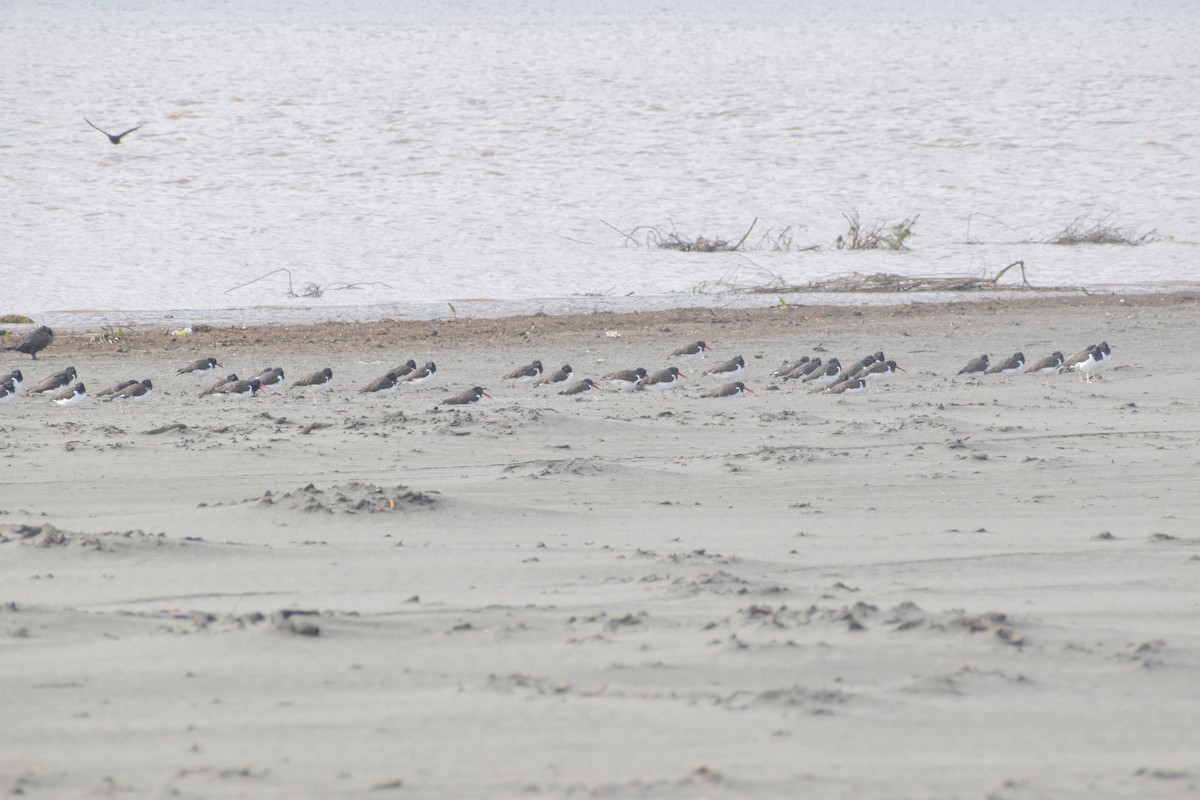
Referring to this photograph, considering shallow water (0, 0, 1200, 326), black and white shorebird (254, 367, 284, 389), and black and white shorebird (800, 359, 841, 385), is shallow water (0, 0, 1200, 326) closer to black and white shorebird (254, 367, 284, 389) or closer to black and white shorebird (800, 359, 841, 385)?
black and white shorebird (254, 367, 284, 389)

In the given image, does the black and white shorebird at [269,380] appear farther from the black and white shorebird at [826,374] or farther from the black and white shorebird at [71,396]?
the black and white shorebird at [826,374]

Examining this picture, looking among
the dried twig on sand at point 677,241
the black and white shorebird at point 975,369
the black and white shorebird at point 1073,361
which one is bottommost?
the black and white shorebird at point 975,369

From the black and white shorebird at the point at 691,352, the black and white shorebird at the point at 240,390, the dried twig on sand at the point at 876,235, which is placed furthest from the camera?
the dried twig on sand at the point at 876,235

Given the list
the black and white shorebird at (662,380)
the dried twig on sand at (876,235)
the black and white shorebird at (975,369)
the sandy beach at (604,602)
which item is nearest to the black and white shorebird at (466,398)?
the sandy beach at (604,602)

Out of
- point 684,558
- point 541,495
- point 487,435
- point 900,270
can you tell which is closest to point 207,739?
point 684,558

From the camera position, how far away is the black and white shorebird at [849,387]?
12.7 m

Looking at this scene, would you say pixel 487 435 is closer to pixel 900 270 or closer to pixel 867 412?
pixel 867 412

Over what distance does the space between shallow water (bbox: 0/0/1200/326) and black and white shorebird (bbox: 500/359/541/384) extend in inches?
253

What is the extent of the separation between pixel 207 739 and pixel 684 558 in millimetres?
2791

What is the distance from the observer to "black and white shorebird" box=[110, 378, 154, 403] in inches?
491

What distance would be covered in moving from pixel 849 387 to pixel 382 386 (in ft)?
14.7

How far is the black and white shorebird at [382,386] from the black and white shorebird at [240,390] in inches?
41.2

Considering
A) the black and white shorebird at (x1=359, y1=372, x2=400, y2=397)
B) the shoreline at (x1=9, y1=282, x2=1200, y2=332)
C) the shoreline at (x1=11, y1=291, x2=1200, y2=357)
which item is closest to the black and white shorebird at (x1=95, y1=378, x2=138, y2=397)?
the black and white shorebird at (x1=359, y1=372, x2=400, y2=397)

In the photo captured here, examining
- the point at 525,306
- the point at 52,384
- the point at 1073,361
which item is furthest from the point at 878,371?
the point at 525,306
